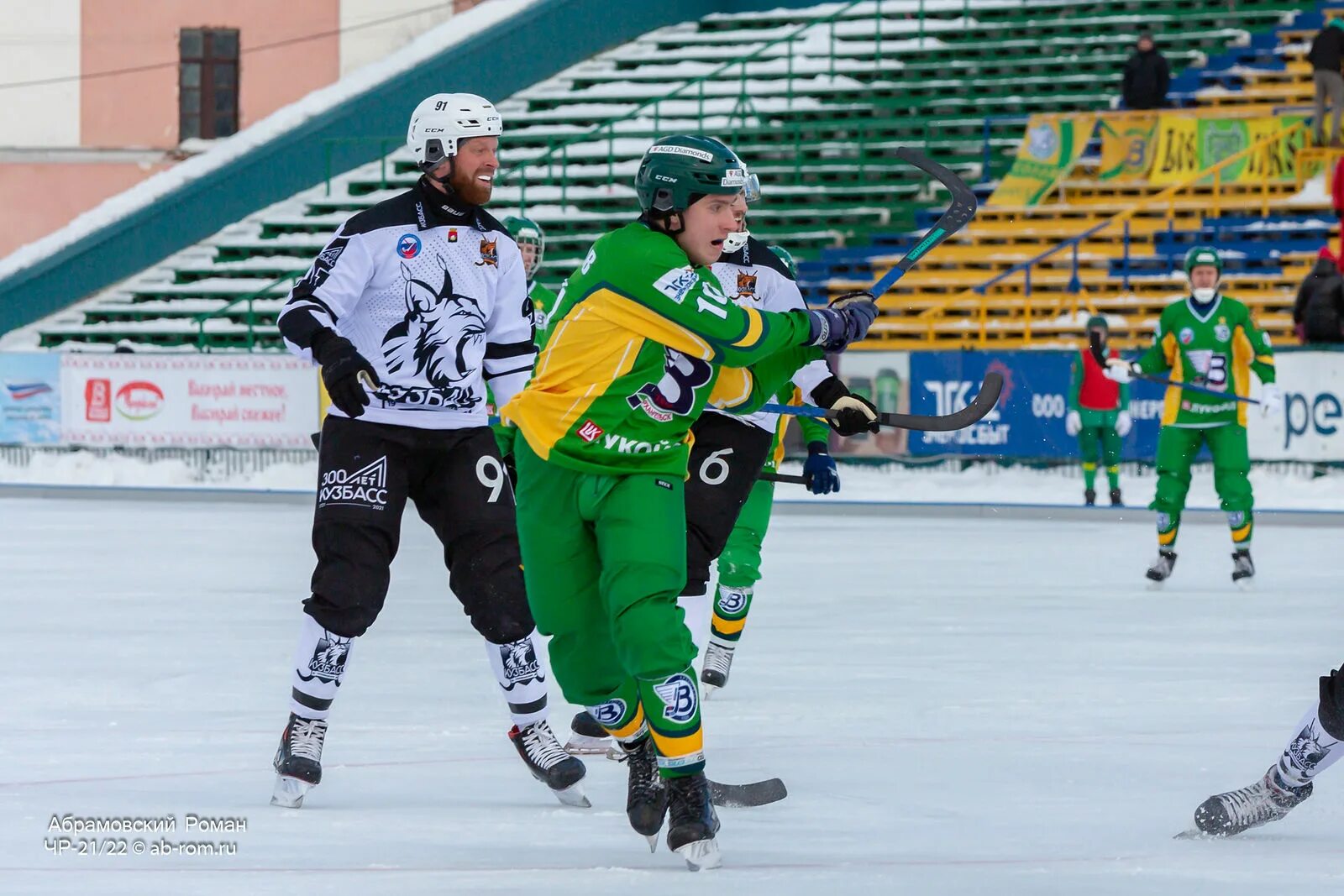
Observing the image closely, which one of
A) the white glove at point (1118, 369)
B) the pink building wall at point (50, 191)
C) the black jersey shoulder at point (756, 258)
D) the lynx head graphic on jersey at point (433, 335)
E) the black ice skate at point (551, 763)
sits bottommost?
the black ice skate at point (551, 763)

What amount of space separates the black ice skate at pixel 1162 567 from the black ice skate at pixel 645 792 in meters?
6.98

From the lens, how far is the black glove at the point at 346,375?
549 cm

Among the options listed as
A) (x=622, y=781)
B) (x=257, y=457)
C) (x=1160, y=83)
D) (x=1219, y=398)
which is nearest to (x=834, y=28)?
(x=1160, y=83)

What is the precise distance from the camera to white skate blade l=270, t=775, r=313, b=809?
18.2 ft

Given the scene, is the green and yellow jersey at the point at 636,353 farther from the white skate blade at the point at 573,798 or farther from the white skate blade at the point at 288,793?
the white skate blade at the point at 288,793

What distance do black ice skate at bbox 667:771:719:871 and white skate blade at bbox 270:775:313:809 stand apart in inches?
42.4

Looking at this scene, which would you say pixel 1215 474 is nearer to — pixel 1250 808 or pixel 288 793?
pixel 1250 808

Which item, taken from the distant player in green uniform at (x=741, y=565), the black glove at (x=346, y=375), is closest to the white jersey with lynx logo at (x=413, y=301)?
the black glove at (x=346, y=375)

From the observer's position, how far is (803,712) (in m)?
7.23

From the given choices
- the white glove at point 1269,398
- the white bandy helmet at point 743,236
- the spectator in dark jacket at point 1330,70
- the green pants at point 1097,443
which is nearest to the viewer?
the white bandy helmet at point 743,236

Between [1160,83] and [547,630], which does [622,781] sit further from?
[1160,83]

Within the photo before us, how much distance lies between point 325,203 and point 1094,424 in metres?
11.7

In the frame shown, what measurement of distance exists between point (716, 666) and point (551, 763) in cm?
214

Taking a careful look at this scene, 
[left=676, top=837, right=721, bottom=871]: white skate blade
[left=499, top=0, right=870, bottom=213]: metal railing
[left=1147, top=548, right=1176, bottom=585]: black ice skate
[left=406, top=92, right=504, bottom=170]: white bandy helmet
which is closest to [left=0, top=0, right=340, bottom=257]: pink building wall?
[left=499, top=0, right=870, bottom=213]: metal railing
